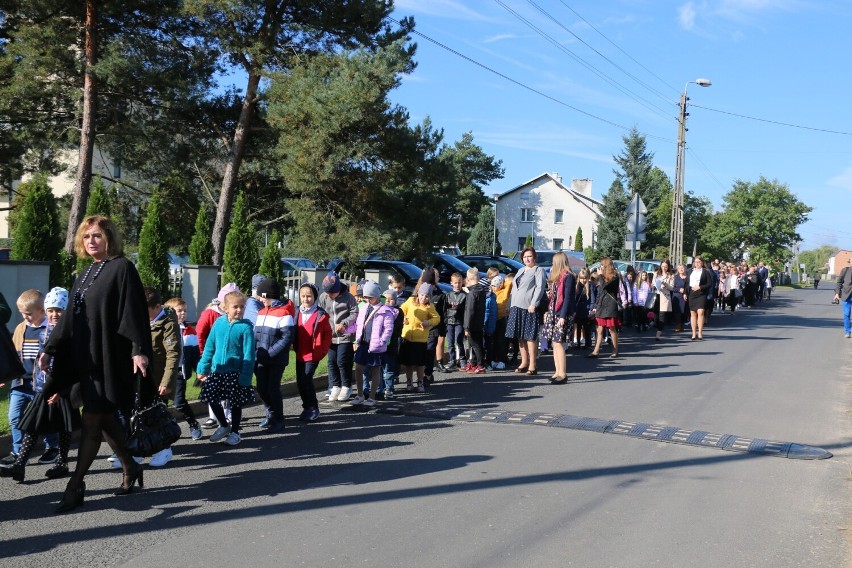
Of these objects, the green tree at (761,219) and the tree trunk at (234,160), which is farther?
the green tree at (761,219)

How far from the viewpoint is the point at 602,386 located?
473 inches

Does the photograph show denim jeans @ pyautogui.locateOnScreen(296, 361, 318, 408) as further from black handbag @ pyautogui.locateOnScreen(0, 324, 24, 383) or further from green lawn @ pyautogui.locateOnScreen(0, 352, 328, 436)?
black handbag @ pyautogui.locateOnScreen(0, 324, 24, 383)

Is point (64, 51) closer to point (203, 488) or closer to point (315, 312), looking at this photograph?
point (315, 312)

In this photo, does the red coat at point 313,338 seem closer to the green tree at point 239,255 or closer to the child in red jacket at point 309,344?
the child in red jacket at point 309,344

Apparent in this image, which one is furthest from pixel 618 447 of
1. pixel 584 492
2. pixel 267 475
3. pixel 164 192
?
pixel 164 192

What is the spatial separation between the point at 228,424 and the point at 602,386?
236 inches

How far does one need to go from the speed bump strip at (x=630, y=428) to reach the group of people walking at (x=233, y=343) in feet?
3.01

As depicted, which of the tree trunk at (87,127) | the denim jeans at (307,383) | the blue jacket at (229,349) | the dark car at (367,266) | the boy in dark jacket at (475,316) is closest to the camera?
the blue jacket at (229,349)

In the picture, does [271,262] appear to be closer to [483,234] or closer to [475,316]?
[475,316]

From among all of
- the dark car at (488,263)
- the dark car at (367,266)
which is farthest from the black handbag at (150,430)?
the dark car at (488,263)

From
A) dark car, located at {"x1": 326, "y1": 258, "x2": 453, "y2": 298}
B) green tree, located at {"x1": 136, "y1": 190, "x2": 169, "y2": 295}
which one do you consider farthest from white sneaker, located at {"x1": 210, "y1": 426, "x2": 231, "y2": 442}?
dark car, located at {"x1": 326, "y1": 258, "x2": 453, "y2": 298}

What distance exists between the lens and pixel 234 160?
23203mm

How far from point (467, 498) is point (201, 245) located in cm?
1510

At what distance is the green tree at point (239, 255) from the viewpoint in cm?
1989
